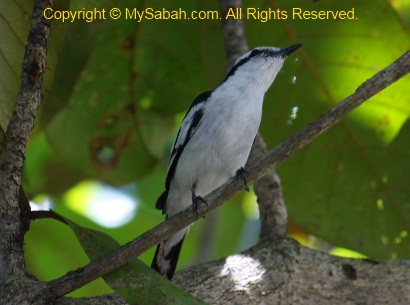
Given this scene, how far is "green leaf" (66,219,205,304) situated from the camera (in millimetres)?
2414

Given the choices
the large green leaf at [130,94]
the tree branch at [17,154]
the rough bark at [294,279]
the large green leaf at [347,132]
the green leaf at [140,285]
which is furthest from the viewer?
the large green leaf at [130,94]

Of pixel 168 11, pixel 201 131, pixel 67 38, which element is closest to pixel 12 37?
pixel 67 38

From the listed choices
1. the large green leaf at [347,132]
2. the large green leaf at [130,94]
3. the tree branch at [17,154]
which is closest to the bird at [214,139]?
the large green leaf at [347,132]

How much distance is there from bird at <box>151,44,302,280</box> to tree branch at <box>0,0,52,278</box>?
1.07m

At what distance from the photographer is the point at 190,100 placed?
454 centimetres

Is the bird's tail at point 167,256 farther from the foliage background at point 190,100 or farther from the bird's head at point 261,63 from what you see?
the bird's head at point 261,63

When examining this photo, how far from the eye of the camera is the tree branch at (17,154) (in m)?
2.54

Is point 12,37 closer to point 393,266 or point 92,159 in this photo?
point 92,159

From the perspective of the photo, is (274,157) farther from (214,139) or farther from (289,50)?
(289,50)

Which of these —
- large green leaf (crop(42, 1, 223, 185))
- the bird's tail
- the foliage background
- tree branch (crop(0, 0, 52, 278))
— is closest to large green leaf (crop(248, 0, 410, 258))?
the foliage background

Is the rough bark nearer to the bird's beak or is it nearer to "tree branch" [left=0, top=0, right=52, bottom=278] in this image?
"tree branch" [left=0, top=0, right=52, bottom=278]

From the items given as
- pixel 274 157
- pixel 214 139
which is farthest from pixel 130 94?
pixel 274 157

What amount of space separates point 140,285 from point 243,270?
586 mm

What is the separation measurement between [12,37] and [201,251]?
175 centimetres
